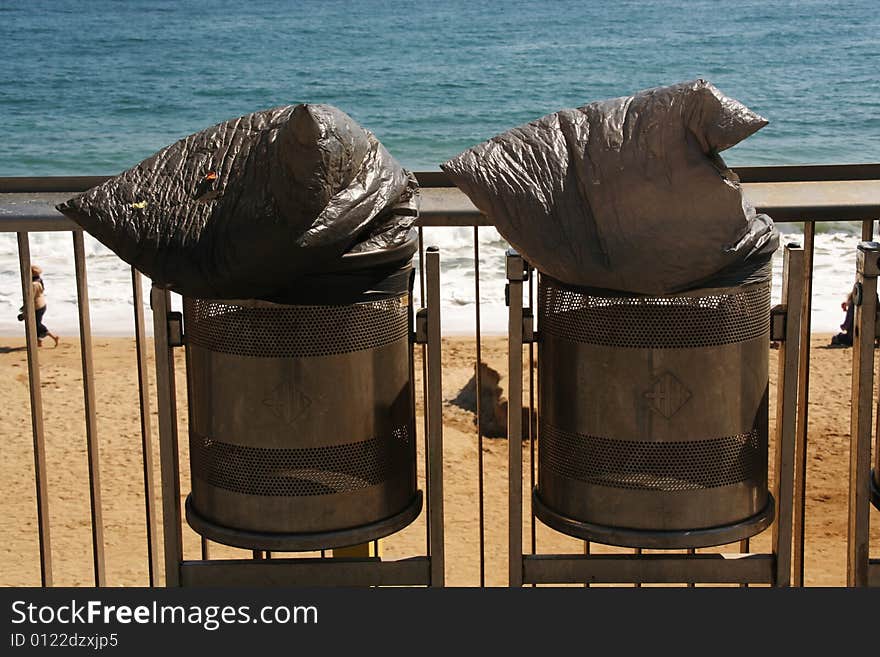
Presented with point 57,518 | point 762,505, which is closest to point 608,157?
point 762,505

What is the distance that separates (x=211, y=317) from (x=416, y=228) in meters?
0.55

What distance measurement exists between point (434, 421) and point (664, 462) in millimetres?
546

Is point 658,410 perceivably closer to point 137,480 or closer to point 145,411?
point 145,411

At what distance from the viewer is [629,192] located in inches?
108

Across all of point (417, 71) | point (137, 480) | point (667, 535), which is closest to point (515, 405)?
point (667, 535)

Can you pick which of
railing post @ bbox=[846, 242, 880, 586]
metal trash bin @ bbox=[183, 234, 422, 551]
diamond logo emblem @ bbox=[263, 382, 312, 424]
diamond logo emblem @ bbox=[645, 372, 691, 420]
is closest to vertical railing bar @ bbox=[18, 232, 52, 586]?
metal trash bin @ bbox=[183, 234, 422, 551]

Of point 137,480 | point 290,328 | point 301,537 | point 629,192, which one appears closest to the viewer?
point 629,192

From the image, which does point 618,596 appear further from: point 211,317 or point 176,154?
point 176,154

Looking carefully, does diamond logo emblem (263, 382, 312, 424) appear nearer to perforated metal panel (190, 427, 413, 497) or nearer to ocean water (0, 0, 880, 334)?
perforated metal panel (190, 427, 413, 497)

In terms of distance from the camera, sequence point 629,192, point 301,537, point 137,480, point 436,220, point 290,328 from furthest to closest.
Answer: point 137,480, point 436,220, point 301,537, point 290,328, point 629,192

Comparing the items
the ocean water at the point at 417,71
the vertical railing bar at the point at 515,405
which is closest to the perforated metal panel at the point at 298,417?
the vertical railing bar at the point at 515,405

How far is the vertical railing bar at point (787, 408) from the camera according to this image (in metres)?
2.95

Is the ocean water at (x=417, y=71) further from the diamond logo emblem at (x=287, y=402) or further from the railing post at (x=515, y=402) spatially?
the diamond logo emblem at (x=287, y=402)

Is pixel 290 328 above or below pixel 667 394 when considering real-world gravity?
above
